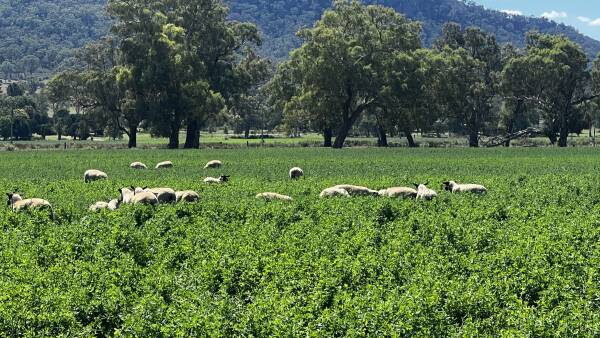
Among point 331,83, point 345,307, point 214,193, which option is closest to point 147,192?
point 214,193

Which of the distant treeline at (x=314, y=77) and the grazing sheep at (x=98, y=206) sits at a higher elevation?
the distant treeline at (x=314, y=77)

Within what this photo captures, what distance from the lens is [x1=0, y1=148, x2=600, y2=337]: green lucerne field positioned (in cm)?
855

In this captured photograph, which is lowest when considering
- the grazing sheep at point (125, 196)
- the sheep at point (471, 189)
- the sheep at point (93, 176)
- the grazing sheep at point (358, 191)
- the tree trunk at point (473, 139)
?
the sheep at point (93, 176)

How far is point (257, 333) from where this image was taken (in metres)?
8.33

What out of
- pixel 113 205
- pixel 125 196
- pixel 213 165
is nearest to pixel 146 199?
pixel 113 205

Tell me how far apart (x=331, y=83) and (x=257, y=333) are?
68074mm

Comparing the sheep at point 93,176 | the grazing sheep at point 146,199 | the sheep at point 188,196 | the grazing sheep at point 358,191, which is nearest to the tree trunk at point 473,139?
the sheep at point 93,176

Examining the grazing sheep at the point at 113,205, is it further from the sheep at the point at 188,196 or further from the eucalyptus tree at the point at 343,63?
the eucalyptus tree at the point at 343,63

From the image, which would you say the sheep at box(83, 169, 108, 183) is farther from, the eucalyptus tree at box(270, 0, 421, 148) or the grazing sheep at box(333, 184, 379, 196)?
the eucalyptus tree at box(270, 0, 421, 148)

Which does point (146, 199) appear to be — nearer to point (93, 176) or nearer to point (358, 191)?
point (358, 191)

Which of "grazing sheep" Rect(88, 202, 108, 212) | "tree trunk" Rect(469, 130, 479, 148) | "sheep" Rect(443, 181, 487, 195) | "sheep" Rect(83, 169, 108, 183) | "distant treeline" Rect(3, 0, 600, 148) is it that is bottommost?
"sheep" Rect(83, 169, 108, 183)

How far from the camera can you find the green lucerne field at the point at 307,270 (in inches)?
336

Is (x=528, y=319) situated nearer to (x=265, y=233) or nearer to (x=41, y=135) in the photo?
(x=265, y=233)

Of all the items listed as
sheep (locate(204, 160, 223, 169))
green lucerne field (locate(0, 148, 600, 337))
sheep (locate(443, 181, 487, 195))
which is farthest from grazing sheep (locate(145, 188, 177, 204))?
sheep (locate(204, 160, 223, 169))
